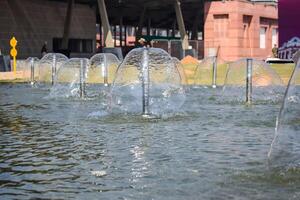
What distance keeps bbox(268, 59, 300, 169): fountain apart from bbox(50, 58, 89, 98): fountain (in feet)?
41.2

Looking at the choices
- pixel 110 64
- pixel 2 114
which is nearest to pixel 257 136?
pixel 2 114

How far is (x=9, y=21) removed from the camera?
197 ft

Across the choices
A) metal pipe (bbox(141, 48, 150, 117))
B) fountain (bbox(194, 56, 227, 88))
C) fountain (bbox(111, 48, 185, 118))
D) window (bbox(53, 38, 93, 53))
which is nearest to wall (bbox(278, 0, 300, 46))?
fountain (bbox(194, 56, 227, 88))

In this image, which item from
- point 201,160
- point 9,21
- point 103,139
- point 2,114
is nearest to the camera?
point 201,160

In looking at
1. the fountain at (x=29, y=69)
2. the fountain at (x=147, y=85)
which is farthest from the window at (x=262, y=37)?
the fountain at (x=147, y=85)

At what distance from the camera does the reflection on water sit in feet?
20.7

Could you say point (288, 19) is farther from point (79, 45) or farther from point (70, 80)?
point (79, 45)

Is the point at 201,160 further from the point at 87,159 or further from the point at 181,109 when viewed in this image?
the point at 181,109

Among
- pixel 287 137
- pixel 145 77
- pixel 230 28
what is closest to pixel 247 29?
pixel 230 28

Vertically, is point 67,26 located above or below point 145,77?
above

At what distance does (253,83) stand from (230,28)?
46.8m

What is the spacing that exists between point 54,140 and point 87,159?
2.07 meters

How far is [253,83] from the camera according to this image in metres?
19.3

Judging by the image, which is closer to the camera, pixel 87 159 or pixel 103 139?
pixel 87 159
